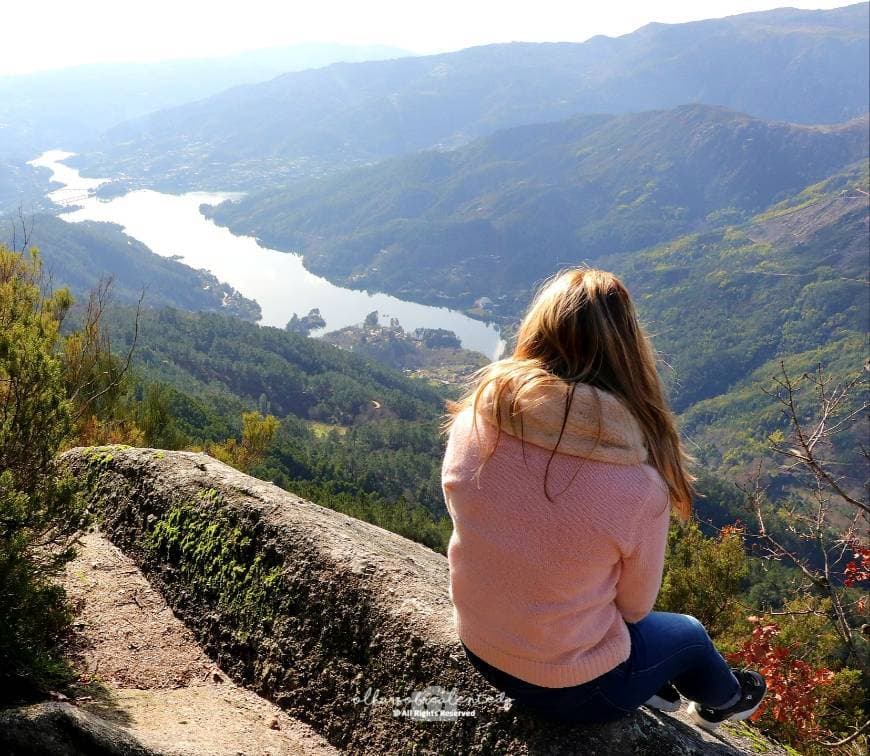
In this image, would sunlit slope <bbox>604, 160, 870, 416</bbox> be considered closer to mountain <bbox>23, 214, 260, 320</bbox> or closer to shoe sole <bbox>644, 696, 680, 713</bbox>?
mountain <bbox>23, 214, 260, 320</bbox>

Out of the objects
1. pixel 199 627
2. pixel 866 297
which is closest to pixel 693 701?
pixel 199 627

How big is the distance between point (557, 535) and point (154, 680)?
8.36ft

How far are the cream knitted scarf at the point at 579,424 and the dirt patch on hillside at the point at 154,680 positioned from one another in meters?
1.87

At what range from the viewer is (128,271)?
14112 centimetres

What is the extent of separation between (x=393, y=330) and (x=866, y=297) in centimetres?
9267

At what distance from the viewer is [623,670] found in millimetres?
2471

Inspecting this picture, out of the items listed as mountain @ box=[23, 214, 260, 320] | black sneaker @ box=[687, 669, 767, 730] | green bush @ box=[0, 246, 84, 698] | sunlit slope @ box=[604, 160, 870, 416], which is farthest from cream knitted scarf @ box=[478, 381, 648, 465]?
mountain @ box=[23, 214, 260, 320]

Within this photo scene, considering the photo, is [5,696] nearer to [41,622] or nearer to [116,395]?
[41,622]

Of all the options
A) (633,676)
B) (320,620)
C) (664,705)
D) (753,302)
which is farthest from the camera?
(753,302)

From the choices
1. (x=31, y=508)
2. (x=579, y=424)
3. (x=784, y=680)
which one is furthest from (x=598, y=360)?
(x=784, y=680)

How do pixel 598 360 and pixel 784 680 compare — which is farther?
pixel 784 680

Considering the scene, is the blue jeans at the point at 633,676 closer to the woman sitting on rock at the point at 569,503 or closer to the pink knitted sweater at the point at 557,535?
the woman sitting on rock at the point at 569,503

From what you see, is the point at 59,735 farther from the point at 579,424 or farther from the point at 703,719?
the point at 703,719

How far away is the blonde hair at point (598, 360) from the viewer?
7.32ft
